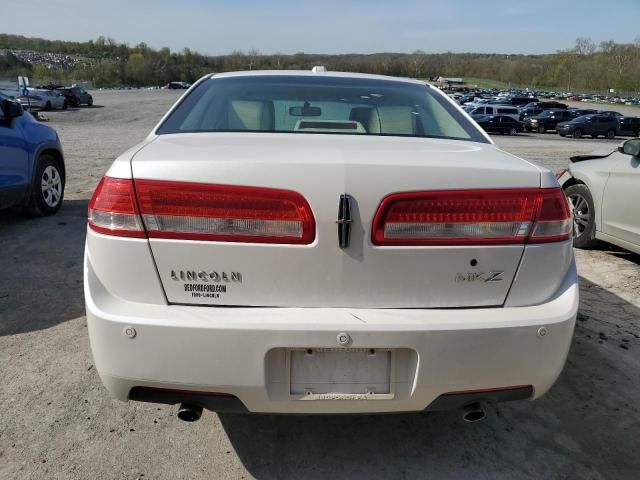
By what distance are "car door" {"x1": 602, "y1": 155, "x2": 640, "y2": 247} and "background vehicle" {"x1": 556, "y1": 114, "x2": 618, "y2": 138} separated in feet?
105

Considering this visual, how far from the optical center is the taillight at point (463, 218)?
73.5 inches

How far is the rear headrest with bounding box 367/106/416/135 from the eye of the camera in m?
2.92

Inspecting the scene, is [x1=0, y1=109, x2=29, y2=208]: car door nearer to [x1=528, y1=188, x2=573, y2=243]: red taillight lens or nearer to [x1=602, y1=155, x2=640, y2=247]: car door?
[x1=528, y1=188, x2=573, y2=243]: red taillight lens

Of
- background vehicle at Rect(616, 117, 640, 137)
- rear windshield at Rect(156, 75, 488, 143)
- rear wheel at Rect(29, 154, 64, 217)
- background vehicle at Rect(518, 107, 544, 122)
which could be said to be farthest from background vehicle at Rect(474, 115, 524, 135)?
rear windshield at Rect(156, 75, 488, 143)

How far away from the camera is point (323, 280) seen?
1.88 m

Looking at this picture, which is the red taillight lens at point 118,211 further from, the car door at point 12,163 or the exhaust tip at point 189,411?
the car door at point 12,163

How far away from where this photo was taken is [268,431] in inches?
101

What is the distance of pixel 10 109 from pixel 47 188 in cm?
108

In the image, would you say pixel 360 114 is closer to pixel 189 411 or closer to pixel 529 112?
pixel 189 411

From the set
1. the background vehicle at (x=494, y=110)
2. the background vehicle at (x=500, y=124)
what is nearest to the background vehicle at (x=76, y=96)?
the background vehicle at (x=494, y=110)

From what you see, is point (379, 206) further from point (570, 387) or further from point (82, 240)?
point (82, 240)

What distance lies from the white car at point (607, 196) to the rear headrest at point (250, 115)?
11.5 ft

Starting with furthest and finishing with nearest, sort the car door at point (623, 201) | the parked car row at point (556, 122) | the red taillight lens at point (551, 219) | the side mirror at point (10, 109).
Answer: the parked car row at point (556, 122)
the side mirror at point (10, 109)
the car door at point (623, 201)
the red taillight lens at point (551, 219)

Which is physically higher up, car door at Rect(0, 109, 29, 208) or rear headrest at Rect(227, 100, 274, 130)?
rear headrest at Rect(227, 100, 274, 130)
